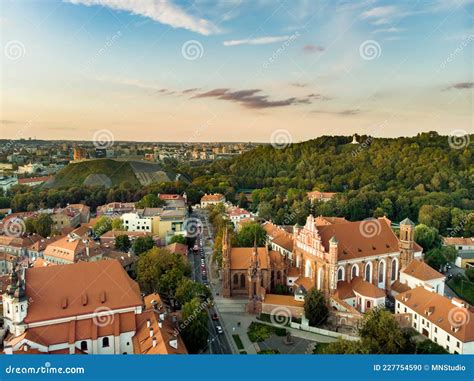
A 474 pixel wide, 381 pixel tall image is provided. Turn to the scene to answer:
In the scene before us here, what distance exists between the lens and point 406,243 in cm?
1098

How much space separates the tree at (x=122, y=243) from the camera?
13.8 meters

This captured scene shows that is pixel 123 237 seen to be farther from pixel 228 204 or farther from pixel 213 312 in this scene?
pixel 228 204

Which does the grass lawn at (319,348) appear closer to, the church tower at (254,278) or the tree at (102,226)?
the church tower at (254,278)

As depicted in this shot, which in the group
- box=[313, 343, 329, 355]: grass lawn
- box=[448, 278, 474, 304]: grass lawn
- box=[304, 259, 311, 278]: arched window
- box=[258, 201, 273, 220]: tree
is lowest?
box=[313, 343, 329, 355]: grass lawn

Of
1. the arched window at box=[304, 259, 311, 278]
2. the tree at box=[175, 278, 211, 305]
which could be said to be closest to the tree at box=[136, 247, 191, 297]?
the tree at box=[175, 278, 211, 305]

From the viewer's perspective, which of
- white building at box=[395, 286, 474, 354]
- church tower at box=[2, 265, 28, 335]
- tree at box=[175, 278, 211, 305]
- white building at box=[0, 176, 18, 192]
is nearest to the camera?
church tower at box=[2, 265, 28, 335]

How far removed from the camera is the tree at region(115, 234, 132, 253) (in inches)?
544

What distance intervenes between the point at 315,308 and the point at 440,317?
243 centimetres

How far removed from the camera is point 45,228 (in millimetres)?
16062

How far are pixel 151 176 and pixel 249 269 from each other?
14.8 m

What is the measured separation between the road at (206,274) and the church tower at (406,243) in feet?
16.8

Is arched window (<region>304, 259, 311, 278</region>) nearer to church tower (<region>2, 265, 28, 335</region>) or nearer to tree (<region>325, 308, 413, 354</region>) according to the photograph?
tree (<region>325, 308, 413, 354</region>)

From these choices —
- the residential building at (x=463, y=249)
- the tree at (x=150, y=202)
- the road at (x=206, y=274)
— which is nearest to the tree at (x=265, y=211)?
the road at (x=206, y=274)

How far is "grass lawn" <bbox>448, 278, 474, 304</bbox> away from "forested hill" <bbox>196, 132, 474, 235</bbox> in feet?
19.9
